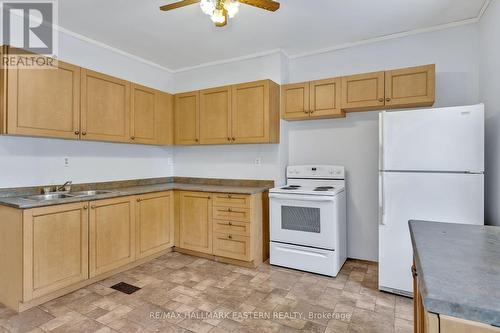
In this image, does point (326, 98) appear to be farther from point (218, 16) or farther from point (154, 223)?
point (154, 223)

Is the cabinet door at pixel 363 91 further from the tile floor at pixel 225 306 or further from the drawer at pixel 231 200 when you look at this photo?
the tile floor at pixel 225 306

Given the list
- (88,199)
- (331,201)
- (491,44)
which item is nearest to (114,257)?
(88,199)

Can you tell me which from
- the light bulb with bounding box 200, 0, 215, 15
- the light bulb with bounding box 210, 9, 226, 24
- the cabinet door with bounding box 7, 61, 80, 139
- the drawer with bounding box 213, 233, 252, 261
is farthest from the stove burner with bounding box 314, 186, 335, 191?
the cabinet door with bounding box 7, 61, 80, 139

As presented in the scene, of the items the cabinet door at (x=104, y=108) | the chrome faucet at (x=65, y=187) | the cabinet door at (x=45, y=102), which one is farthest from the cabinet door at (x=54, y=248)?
the cabinet door at (x=104, y=108)

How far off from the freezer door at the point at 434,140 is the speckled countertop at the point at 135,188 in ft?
4.87

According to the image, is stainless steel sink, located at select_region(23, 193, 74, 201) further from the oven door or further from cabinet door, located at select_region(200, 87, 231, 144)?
the oven door

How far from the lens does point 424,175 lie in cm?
230

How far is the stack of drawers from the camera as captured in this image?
310 centimetres

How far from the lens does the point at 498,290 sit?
30.4 inches

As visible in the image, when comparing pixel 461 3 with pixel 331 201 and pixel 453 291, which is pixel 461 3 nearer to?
pixel 331 201

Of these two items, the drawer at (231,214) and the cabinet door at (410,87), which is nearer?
the cabinet door at (410,87)

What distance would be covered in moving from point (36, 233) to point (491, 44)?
4134mm

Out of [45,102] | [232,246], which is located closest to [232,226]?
[232,246]

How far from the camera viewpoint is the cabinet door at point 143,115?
334 centimetres
